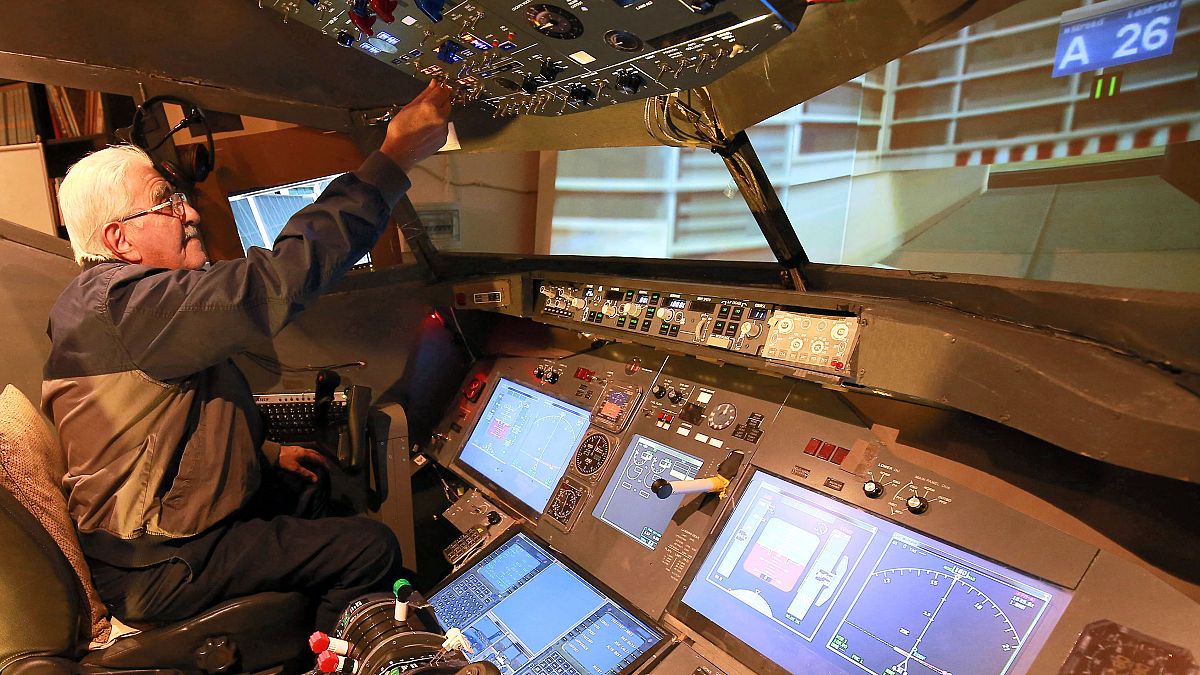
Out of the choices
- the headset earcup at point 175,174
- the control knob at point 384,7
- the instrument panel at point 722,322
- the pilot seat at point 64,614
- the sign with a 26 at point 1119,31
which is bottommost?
the pilot seat at point 64,614

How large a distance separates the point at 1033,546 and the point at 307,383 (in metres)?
2.38

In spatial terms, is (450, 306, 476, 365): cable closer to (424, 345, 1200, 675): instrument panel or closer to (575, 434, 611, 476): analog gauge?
(424, 345, 1200, 675): instrument panel

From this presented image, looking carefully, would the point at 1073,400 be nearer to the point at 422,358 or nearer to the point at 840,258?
the point at 840,258

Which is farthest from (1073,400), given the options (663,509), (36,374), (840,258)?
(36,374)

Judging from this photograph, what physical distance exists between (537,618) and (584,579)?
160 millimetres

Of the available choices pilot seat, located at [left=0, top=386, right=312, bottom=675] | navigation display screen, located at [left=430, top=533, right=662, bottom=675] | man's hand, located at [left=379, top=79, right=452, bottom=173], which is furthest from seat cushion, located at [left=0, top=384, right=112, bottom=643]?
man's hand, located at [left=379, top=79, right=452, bottom=173]

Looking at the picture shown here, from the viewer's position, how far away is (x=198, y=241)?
1.71 meters

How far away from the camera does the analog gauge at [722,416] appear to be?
1.83 metres

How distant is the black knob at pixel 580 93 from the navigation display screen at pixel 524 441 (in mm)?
1033

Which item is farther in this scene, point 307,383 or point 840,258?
point 307,383

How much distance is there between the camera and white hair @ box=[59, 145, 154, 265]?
1.54 metres

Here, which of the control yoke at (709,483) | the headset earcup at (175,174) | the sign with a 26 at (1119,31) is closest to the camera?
the sign with a 26 at (1119,31)

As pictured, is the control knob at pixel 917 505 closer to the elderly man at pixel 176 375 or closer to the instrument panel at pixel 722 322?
the instrument panel at pixel 722 322

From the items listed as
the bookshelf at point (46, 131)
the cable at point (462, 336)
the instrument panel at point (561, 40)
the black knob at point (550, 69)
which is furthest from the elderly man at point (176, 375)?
the bookshelf at point (46, 131)
